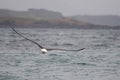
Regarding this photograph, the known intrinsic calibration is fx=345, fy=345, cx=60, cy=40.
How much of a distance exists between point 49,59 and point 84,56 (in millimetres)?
4793

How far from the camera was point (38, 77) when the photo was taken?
2408 cm

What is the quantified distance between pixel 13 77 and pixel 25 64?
19.1ft

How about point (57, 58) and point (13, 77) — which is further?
point (57, 58)

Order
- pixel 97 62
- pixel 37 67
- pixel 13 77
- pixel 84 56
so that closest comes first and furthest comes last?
1. pixel 13 77
2. pixel 37 67
3. pixel 97 62
4. pixel 84 56

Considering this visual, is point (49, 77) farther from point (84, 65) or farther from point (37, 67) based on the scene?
point (84, 65)

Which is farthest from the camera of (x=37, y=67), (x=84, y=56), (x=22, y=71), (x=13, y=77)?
(x=84, y=56)

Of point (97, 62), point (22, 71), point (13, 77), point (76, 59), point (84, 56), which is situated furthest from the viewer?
point (84, 56)

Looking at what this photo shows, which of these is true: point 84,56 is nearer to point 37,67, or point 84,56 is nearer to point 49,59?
point 49,59

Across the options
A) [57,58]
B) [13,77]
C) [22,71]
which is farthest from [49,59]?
[13,77]

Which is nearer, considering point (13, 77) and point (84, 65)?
point (13, 77)

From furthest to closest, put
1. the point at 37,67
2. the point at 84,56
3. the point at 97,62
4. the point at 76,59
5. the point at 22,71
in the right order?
the point at 84,56
the point at 76,59
the point at 97,62
the point at 37,67
the point at 22,71

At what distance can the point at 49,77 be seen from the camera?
24.1 m

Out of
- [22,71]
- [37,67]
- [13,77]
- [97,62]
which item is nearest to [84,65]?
[97,62]

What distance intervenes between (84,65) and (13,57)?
8092 mm
